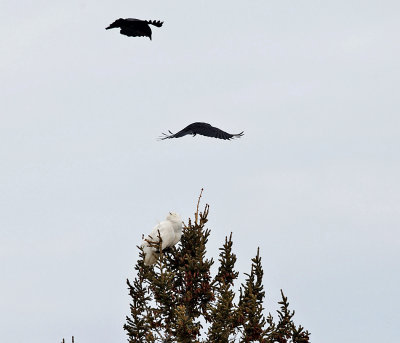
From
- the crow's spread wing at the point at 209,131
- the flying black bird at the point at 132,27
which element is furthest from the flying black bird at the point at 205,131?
the flying black bird at the point at 132,27

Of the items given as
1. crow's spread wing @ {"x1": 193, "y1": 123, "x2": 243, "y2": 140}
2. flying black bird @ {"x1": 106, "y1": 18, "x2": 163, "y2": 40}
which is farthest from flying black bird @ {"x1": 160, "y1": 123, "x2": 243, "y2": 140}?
flying black bird @ {"x1": 106, "y1": 18, "x2": 163, "y2": 40}

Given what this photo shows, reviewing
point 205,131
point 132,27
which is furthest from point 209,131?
point 132,27

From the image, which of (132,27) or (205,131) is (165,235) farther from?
(132,27)

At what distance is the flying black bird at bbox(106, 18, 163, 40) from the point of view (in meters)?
23.2

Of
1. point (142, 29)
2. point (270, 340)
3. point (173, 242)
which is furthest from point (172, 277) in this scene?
point (142, 29)

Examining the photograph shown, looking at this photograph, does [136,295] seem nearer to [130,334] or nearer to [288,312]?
[130,334]

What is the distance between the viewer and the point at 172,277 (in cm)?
2025

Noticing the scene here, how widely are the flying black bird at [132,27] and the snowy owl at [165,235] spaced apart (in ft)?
19.4

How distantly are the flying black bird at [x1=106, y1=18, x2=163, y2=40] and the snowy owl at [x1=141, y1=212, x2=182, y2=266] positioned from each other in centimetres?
590

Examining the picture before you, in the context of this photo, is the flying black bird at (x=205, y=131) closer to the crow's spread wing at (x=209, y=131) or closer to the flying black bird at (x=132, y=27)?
the crow's spread wing at (x=209, y=131)

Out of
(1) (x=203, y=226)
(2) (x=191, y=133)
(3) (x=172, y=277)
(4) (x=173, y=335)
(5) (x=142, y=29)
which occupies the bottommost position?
(4) (x=173, y=335)

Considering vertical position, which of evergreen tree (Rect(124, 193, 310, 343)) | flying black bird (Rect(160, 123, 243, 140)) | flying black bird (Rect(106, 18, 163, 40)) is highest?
flying black bird (Rect(106, 18, 163, 40))

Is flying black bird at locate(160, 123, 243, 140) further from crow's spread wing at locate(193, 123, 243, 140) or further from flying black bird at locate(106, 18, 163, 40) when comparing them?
flying black bird at locate(106, 18, 163, 40)

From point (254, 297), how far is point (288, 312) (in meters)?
1.24
